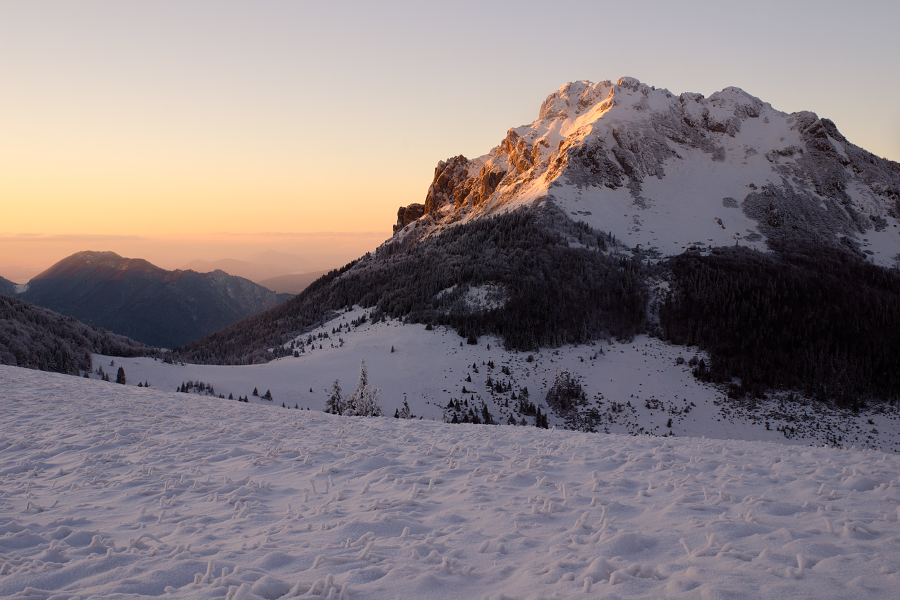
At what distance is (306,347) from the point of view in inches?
2943

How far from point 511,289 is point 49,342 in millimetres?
61850

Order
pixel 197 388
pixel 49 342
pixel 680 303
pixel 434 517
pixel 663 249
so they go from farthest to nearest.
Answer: pixel 663 249 < pixel 680 303 < pixel 49 342 < pixel 197 388 < pixel 434 517

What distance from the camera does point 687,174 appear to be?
130375 millimetres

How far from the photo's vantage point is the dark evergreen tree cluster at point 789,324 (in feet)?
178

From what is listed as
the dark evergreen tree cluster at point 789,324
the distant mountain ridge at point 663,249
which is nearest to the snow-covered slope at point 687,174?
the distant mountain ridge at point 663,249

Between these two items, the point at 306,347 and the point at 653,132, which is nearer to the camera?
the point at 306,347

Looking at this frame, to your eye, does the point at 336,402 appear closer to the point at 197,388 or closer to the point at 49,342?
the point at 197,388

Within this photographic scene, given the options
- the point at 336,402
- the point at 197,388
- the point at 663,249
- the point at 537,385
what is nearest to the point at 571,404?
the point at 537,385

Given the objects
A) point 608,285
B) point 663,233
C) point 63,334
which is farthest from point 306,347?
point 663,233

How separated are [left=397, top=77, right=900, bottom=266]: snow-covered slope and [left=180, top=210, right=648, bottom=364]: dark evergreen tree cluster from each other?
15.8m

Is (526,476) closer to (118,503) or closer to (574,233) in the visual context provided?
(118,503)

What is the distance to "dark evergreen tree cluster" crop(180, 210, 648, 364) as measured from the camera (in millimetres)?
69688

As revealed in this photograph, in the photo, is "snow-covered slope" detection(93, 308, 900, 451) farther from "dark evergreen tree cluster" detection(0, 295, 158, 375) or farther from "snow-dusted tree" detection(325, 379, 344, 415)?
"snow-dusted tree" detection(325, 379, 344, 415)

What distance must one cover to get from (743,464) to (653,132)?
15199cm
